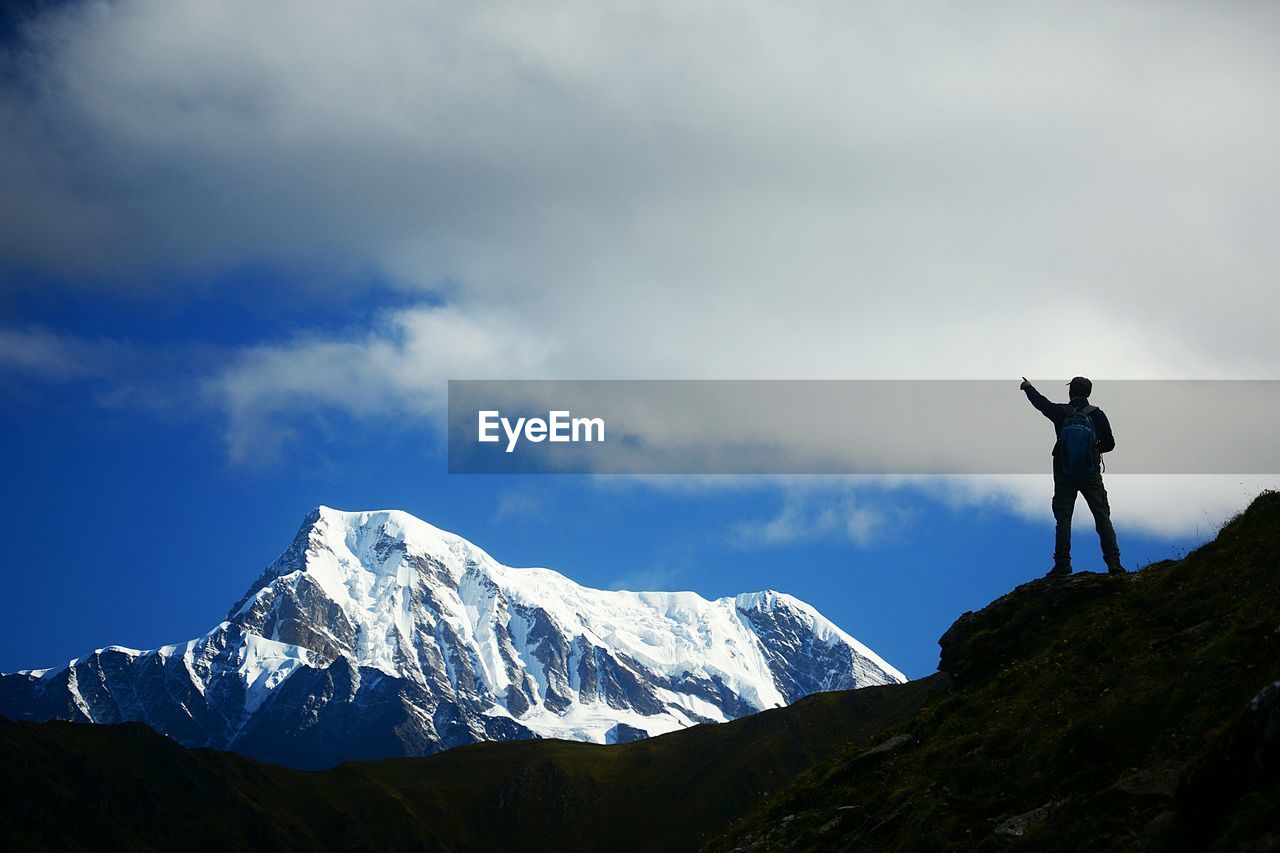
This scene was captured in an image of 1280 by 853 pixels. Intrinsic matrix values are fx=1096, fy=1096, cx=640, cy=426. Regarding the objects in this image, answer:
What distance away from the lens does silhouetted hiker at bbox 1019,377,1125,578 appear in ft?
101

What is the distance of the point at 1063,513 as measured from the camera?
3161cm

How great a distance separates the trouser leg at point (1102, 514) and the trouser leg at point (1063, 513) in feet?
1.29

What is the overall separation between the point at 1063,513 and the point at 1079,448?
2068mm

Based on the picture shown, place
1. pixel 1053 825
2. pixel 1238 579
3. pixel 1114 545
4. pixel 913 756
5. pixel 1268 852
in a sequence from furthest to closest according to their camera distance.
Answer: pixel 1114 545, pixel 913 756, pixel 1238 579, pixel 1053 825, pixel 1268 852

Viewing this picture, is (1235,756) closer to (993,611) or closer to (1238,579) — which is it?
(1238,579)

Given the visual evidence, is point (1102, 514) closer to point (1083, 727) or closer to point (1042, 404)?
point (1042, 404)

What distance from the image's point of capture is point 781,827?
2692 centimetres

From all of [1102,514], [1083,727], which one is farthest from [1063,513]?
[1083,727]

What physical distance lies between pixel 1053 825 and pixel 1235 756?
4466 millimetres

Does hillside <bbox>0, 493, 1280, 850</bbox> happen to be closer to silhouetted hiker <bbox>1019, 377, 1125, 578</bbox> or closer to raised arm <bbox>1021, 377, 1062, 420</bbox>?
silhouetted hiker <bbox>1019, 377, 1125, 578</bbox>

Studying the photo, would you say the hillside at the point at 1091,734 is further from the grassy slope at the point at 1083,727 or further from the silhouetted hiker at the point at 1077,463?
the silhouetted hiker at the point at 1077,463

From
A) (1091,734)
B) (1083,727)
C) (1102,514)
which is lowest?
(1091,734)

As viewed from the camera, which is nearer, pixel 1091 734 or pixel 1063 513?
pixel 1091 734

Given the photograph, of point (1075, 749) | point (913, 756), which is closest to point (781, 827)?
point (913, 756)
